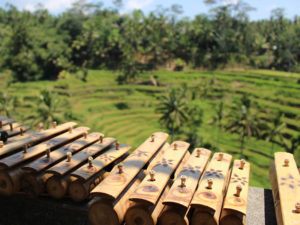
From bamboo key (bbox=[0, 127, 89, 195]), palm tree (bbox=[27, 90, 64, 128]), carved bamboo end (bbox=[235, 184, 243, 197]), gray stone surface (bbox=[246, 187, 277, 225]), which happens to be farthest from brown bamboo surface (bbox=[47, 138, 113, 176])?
palm tree (bbox=[27, 90, 64, 128])

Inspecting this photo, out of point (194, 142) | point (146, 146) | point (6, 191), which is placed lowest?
point (194, 142)

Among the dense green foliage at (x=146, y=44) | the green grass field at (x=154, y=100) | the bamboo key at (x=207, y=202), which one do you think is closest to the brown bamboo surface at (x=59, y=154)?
the bamboo key at (x=207, y=202)

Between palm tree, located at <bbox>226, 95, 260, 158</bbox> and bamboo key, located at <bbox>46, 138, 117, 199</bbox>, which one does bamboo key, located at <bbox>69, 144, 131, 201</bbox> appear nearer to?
bamboo key, located at <bbox>46, 138, 117, 199</bbox>

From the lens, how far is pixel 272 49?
142 ft

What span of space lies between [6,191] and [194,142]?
20.8 meters

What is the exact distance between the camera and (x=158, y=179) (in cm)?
382

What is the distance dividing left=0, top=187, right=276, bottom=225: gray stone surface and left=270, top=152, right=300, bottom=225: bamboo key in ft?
1.52

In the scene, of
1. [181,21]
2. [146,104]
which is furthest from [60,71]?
[181,21]

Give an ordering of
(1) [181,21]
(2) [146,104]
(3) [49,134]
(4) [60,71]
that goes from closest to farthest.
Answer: (3) [49,134]
(2) [146,104]
(4) [60,71]
(1) [181,21]

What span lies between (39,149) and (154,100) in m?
28.2

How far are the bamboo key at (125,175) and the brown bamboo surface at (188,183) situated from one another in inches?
22.6

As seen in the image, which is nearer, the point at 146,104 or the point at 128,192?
the point at 128,192

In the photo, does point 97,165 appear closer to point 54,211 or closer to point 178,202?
point 54,211

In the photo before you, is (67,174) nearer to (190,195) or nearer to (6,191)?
(6,191)
